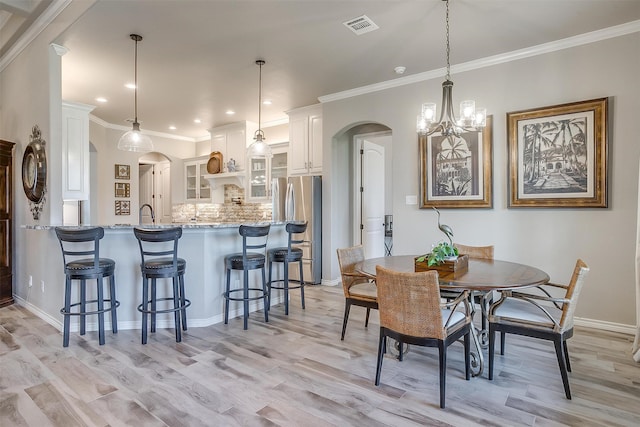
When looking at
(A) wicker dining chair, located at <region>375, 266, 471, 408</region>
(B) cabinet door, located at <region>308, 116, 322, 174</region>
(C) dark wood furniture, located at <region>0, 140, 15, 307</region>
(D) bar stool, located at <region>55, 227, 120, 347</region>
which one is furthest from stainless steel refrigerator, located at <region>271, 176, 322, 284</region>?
(C) dark wood furniture, located at <region>0, 140, 15, 307</region>

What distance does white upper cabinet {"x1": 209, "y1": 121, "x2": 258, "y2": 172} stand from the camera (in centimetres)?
669

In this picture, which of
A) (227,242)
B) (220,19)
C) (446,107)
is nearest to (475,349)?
(446,107)

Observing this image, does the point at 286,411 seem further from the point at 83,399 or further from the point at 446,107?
the point at 446,107

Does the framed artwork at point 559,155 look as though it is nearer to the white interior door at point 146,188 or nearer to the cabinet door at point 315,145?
the cabinet door at point 315,145

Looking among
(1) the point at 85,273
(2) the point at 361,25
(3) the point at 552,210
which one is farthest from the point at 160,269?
(3) the point at 552,210

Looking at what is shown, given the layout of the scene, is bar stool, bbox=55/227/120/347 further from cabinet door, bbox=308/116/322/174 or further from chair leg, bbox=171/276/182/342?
cabinet door, bbox=308/116/322/174

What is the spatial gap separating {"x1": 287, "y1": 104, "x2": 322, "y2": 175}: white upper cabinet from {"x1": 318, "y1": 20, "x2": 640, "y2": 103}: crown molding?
69 centimetres

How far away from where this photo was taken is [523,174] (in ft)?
12.2

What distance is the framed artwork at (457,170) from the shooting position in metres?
3.95

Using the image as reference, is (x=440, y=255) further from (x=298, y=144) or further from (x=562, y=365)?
(x=298, y=144)

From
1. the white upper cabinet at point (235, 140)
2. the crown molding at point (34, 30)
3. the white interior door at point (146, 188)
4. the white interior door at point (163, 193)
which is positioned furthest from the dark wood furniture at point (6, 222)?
the white interior door at point (146, 188)

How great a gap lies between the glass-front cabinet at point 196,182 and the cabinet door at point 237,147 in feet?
2.56

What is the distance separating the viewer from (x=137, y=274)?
11.3 feet

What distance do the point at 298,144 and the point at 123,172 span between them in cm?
369
